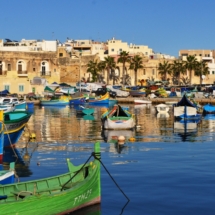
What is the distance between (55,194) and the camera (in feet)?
50.1

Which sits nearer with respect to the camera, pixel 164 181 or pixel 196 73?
pixel 164 181

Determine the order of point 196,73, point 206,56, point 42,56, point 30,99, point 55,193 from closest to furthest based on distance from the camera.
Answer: point 55,193 < point 30,99 < point 42,56 < point 196,73 < point 206,56

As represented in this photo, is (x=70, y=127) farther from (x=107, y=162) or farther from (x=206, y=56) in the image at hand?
(x=206, y=56)

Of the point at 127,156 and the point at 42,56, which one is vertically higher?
the point at 42,56

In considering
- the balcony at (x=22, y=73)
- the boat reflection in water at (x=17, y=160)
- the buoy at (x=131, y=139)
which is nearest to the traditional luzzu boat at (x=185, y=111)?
the buoy at (x=131, y=139)

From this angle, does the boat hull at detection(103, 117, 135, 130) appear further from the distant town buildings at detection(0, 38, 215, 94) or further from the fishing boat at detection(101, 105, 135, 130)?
the distant town buildings at detection(0, 38, 215, 94)

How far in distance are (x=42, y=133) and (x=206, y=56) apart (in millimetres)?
89393

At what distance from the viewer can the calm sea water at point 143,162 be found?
18.5 meters

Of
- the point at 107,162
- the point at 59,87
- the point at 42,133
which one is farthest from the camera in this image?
the point at 59,87

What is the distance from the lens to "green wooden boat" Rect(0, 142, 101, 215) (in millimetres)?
14602

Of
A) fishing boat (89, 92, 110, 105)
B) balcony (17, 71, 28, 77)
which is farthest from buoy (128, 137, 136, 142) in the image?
balcony (17, 71, 28, 77)

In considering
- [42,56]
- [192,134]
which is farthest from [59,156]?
[42,56]

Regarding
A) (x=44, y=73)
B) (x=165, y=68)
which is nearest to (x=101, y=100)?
(x=44, y=73)

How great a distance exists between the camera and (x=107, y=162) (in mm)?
25906
